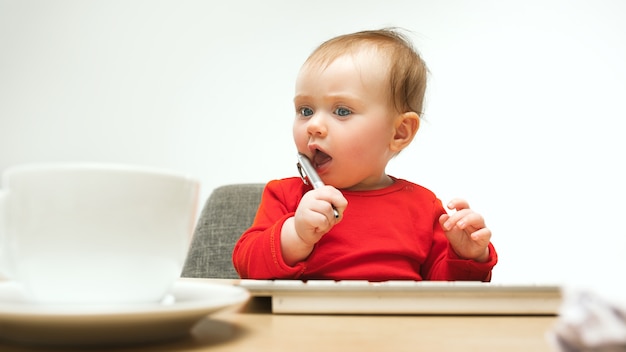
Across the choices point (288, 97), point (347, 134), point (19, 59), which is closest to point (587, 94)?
point (288, 97)

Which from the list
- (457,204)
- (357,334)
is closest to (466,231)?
(457,204)

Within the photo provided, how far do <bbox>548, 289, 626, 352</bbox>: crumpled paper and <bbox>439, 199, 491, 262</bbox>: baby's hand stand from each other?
54cm

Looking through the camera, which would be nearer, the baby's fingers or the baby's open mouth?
the baby's fingers

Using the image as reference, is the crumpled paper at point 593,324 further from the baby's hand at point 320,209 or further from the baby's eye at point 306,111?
the baby's eye at point 306,111

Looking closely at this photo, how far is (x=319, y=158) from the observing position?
0.94m

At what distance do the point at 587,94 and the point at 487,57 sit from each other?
0.39 m

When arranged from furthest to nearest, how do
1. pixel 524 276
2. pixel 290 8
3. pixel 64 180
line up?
pixel 290 8 < pixel 524 276 < pixel 64 180

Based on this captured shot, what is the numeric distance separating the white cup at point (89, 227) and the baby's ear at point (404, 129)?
0.67 m

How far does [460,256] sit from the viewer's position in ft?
2.78

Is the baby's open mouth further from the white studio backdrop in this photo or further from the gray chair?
the white studio backdrop

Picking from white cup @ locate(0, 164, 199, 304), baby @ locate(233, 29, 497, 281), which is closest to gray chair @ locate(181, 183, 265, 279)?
baby @ locate(233, 29, 497, 281)

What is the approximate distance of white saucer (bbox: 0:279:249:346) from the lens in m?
0.30

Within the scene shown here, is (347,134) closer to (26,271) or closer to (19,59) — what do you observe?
(26,271)

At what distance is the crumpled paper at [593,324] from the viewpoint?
0.22 meters
